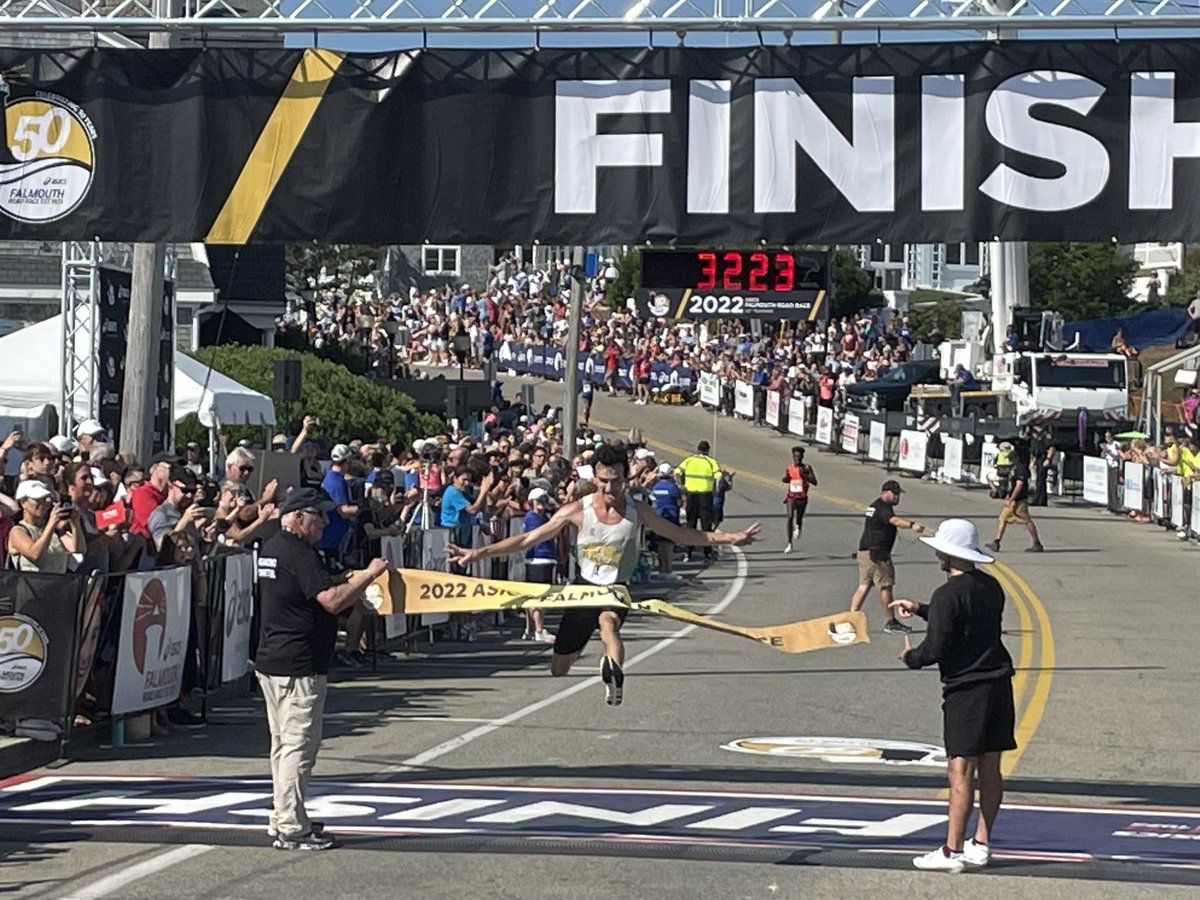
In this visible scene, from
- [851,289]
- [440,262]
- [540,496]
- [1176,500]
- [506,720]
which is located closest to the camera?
[506,720]

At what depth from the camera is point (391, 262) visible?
13700 cm

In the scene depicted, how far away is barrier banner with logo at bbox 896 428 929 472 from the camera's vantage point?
53.0 metres

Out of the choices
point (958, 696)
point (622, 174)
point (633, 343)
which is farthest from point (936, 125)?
point (633, 343)

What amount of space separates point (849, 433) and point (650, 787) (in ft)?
147

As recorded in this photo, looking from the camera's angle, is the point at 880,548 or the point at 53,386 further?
the point at 53,386

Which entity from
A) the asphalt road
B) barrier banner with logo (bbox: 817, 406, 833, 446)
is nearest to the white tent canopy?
the asphalt road

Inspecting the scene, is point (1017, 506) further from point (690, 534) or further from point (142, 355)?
point (690, 534)

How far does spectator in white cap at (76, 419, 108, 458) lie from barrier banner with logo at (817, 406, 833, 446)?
129 feet

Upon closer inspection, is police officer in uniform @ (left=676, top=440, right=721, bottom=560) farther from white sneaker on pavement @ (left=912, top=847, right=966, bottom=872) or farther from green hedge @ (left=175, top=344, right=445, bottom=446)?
white sneaker on pavement @ (left=912, top=847, right=966, bottom=872)

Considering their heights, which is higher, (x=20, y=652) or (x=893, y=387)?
(x=893, y=387)

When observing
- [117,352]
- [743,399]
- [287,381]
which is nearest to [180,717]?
[117,352]

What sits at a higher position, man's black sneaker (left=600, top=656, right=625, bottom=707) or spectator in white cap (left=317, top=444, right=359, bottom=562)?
spectator in white cap (left=317, top=444, right=359, bottom=562)

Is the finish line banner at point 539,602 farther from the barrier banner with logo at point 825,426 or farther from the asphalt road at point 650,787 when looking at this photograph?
the barrier banner with logo at point 825,426

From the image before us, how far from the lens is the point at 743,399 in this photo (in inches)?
2584
